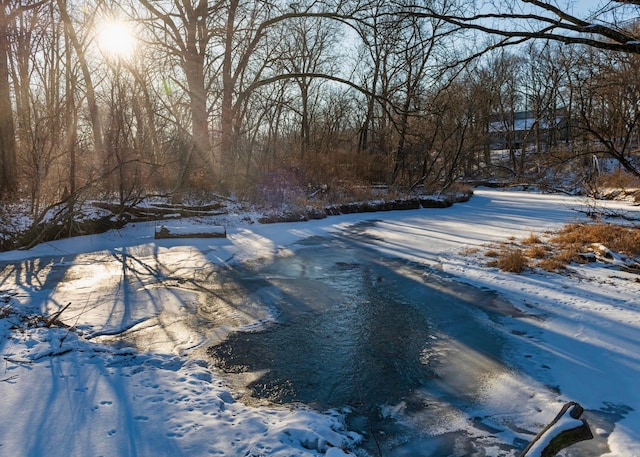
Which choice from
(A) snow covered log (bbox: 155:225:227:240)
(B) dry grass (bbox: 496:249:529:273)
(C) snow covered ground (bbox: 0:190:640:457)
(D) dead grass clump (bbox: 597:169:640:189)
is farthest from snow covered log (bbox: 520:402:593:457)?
(D) dead grass clump (bbox: 597:169:640:189)

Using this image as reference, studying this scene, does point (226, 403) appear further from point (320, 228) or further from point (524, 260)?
point (320, 228)

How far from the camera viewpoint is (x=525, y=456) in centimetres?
212

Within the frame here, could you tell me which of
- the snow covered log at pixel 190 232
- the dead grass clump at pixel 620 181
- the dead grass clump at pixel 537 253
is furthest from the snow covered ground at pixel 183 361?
the dead grass clump at pixel 620 181

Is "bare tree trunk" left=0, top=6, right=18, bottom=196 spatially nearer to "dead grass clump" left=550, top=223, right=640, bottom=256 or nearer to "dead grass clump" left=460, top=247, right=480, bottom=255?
"dead grass clump" left=460, top=247, right=480, bottom=255

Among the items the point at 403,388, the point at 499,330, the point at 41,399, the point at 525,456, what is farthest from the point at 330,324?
→ the point at 525,456

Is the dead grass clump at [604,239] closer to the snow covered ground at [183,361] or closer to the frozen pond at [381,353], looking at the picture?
the snow covered ground at [183,361]

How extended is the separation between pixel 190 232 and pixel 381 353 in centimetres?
832

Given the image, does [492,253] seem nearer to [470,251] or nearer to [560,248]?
[470,251]

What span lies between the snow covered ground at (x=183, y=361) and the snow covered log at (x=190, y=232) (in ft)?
6.79

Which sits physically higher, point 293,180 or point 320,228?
point 293,180

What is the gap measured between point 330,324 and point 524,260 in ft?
15.3

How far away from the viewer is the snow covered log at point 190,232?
38.0ft

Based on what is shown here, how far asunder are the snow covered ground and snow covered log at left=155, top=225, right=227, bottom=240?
207 centimetres

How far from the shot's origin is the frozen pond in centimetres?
352
